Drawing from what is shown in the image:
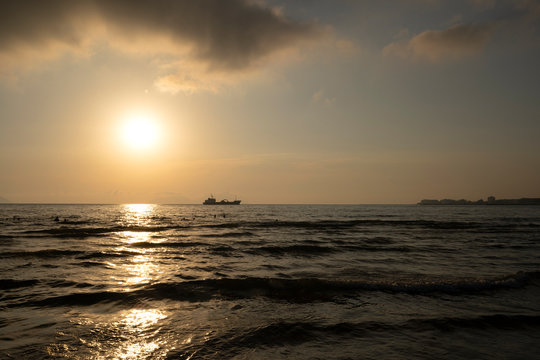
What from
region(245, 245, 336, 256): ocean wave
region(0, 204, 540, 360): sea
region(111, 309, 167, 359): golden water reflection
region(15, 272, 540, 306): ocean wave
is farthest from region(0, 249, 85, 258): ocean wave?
region(111, 309, 167, 359): golden water reflection

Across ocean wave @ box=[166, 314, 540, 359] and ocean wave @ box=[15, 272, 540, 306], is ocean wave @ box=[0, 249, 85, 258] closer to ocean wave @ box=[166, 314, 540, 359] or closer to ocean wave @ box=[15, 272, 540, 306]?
ocean wave @ box=[15, 272, 540, 306]

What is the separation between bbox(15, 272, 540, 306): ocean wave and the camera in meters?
9.26

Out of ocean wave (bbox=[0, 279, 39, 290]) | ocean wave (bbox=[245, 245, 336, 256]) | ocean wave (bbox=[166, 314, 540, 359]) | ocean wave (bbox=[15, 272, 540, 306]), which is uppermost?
ocean wave (bbox=[166, 314, 540, 359])

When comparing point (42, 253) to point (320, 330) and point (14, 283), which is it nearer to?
point (14, 283)

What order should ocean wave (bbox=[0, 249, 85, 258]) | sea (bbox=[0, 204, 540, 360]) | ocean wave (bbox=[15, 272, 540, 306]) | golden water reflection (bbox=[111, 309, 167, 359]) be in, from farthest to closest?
ocean wave (bbox=[0, 249, 85, 258]) < ocean wave (bbox=[15, 272, 540, 306]) < sea (bbox=[0, 204, 540, 360]) < golden water reflection (bbox=[111, 309, 167, 359])

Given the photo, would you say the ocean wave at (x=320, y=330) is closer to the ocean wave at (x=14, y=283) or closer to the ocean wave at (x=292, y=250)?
the ocean wave at (x=14, y=283)

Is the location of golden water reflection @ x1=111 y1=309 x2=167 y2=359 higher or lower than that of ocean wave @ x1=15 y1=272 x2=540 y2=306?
higher

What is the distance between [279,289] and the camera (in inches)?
410

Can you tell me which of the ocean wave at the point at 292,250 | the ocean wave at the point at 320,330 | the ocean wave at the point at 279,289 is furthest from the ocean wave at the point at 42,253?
the ocean wave at the point at 320,330

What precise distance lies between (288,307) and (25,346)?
579cm

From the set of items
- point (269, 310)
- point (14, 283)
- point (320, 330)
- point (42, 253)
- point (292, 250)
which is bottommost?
point (292, 250)

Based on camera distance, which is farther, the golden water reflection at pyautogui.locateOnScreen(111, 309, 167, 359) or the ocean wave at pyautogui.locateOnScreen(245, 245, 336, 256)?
the ocean wave at pyautogui.locateOnScreen(245, 245, 336, 256)

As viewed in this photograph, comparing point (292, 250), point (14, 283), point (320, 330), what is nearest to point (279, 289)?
point (320, 330)

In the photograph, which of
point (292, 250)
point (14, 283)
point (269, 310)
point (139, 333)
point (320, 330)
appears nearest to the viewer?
point (139, 333)
